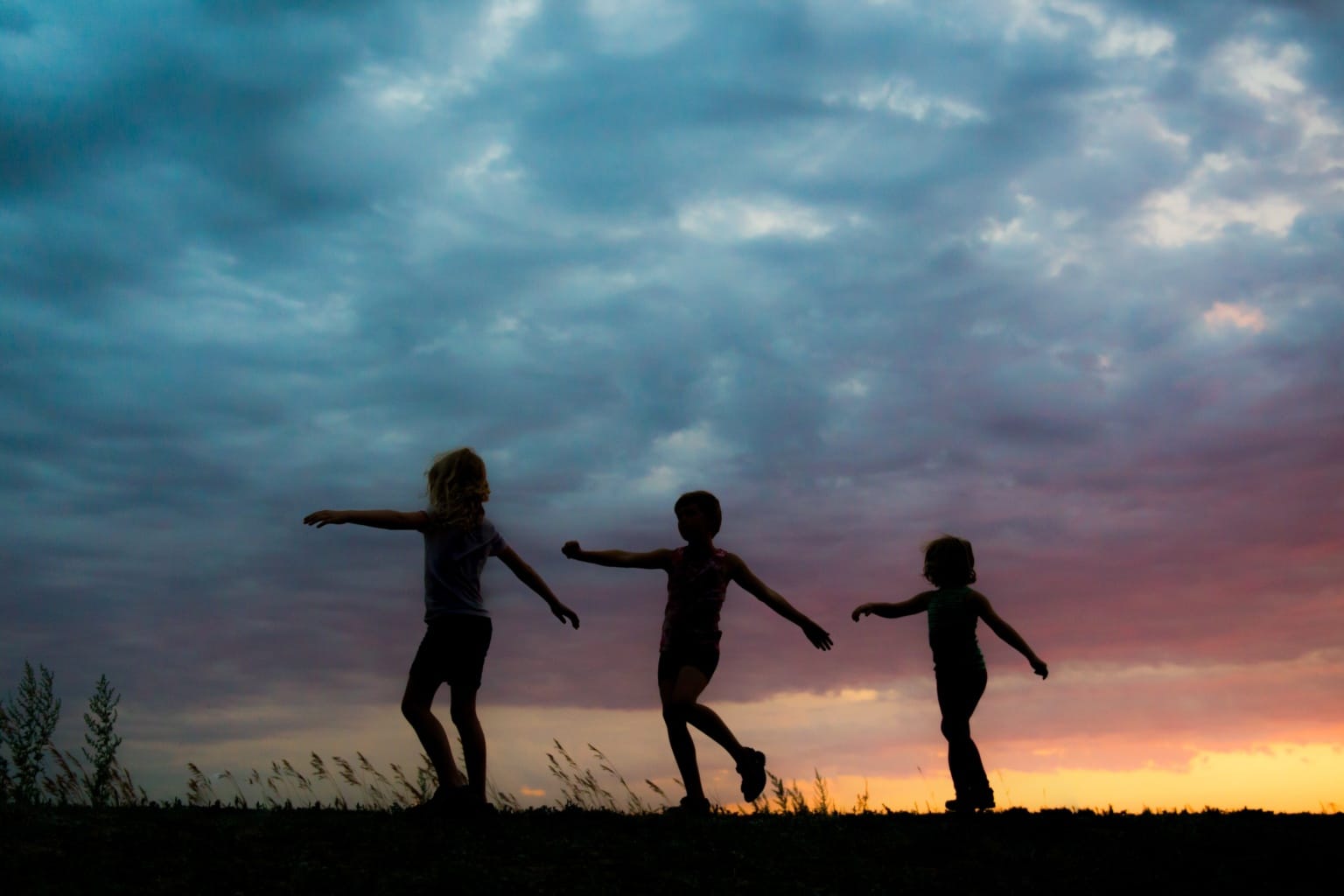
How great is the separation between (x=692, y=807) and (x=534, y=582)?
2.42 meters

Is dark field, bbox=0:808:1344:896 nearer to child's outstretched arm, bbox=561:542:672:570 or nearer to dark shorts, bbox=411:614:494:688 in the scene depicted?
dark shorts, bbox=411:614:494:688

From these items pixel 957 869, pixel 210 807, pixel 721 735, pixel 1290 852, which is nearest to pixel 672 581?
pixel 721 735

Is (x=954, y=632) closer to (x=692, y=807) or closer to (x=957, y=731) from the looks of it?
(x=957, y=731)

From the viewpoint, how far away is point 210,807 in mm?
9734

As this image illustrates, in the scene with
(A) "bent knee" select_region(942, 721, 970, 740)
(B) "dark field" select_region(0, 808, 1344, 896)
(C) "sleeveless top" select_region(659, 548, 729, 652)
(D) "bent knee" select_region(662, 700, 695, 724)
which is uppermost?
(C) "sleeveless top" select_region(659, 548, 729, 652)

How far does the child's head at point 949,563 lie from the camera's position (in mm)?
11023

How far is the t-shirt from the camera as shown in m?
9.21

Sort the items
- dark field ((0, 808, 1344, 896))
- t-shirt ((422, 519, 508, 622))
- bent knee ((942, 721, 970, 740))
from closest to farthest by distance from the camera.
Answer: dark field ((0, 808, 1344, 896)), t-shirt ((422, 519, 508, 622)), bent knee ((942, 721, 970, 740))

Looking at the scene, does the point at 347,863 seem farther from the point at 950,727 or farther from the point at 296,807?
the point at 950,727

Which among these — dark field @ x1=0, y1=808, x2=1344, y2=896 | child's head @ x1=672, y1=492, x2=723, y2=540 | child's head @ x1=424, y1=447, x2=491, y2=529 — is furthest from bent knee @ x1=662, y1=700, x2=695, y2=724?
child's head @ x1=424, y1=447, x2=491, y2=529

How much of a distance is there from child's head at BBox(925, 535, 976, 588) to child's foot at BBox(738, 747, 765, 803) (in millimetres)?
2494

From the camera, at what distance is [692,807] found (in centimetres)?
1004

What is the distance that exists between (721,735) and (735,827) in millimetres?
986

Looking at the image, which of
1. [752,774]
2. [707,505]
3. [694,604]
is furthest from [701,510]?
[752,774]
